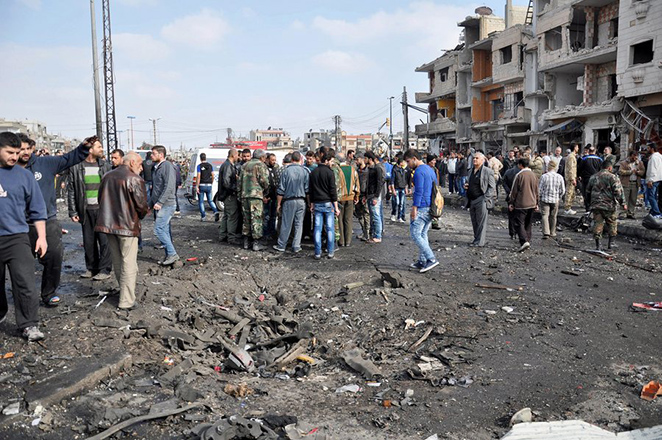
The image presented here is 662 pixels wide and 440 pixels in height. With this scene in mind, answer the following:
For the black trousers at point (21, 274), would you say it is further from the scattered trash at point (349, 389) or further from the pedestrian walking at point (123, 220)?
the scattered trash at point (349, 389)

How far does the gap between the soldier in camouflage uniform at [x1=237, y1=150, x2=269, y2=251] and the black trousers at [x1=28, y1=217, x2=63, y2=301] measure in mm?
4246

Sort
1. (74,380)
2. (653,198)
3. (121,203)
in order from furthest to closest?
(653,198)
(121,203)
(74,380)

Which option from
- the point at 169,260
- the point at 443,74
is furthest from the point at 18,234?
the point at 443,74

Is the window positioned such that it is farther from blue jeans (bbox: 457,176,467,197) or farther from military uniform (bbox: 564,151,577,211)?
military uniform (bbox: 564,151,577,211)

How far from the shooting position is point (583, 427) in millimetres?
3744

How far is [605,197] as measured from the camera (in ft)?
32.5

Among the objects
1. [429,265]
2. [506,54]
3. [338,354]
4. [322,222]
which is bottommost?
[338,354]

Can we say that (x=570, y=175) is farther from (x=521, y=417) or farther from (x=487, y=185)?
(x=521, y=417)

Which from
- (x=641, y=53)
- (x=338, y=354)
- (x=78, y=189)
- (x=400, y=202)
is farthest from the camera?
(x=641, y=53)

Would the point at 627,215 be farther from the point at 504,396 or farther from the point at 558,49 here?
the point at 558,49

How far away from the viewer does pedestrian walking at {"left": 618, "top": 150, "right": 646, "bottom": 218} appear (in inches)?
536

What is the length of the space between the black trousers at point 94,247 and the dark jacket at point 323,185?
3.67 metres

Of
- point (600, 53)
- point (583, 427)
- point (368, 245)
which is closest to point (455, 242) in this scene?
point (368, 245)

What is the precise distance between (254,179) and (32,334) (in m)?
5.47
